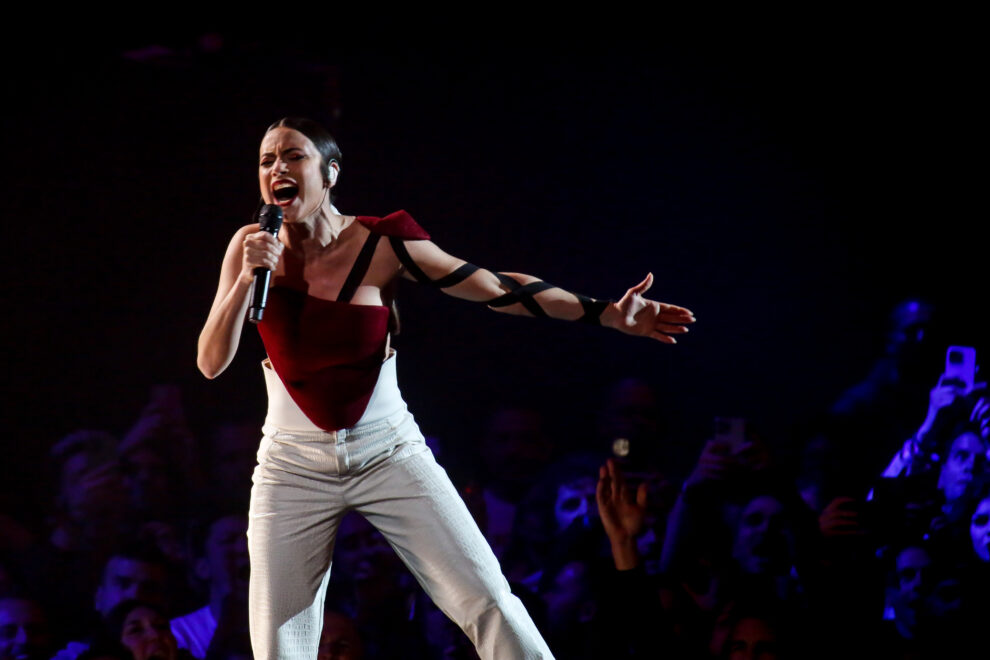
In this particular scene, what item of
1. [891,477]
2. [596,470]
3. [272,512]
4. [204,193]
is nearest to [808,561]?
[891,477]

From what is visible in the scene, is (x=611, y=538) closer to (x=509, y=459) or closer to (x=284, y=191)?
(x=509, y=459)

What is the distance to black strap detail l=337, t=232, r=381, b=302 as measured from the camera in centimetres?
218

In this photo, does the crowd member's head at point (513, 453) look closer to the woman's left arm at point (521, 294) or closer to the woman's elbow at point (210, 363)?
the woman's left arm at point (521, 294)

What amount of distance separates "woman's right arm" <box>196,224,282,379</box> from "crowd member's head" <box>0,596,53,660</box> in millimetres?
1647

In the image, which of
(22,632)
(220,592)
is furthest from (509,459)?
(22,632)

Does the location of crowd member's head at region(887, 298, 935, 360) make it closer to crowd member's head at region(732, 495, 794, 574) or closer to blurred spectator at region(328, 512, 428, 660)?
crowd member's head at region(732, 495, 794, 574)

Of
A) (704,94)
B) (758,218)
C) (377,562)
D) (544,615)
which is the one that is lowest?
(544,615)

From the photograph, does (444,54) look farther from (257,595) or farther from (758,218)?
(257,595)

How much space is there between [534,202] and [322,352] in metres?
1.89

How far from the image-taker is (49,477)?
140 inches

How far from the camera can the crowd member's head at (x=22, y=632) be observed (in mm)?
3207

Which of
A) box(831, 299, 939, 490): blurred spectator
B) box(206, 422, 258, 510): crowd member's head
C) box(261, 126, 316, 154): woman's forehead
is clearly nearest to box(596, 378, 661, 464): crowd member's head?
box(831, 299, 939, 490): blurred spectator

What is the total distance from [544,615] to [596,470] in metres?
0.61

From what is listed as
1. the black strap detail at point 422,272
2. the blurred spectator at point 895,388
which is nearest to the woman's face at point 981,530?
the blurred spectator at point 895,388
